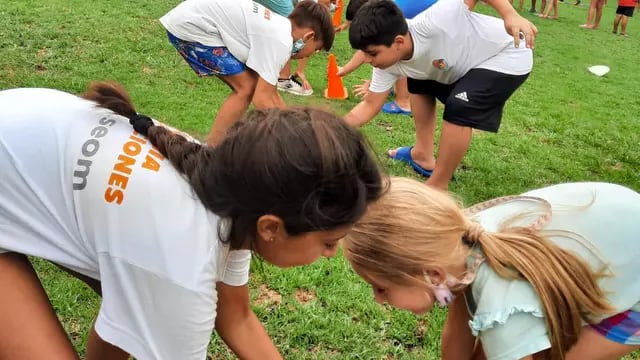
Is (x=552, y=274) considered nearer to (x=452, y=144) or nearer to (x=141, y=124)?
(x=141, y=124)

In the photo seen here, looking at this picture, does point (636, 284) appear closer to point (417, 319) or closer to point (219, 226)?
point (417, 319)

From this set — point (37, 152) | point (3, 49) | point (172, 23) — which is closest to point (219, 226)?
point (37, 152)

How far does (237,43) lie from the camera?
327 centimetres

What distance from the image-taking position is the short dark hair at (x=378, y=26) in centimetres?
310

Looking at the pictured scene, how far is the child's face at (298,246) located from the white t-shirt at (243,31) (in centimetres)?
210

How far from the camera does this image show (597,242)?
1569 millimetres

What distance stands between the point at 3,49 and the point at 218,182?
4.53m

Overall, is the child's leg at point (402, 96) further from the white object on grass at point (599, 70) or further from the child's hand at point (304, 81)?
the white object on grass at point (599, 70)

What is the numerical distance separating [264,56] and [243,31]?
18 centimetres

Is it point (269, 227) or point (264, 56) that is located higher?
point (269, 227)

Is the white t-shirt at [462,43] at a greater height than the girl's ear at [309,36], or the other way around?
the white t-shirt at [462,43]

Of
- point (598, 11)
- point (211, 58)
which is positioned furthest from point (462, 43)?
point (598, 11)

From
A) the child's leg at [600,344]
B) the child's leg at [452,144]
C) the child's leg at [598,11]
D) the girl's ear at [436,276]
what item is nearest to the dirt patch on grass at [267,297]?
the girl's ear at [436,276]

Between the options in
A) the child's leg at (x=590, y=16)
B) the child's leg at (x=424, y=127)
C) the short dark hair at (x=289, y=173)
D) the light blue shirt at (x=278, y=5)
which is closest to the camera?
the short dark hair at (x=289, y=173)
